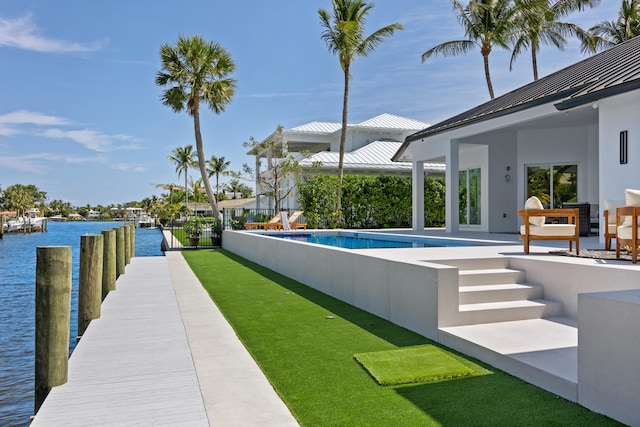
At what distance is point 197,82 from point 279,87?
46.3 feet

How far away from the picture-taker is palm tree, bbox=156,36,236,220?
86.1ft

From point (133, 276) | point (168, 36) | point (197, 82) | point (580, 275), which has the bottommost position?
point (133, 276)

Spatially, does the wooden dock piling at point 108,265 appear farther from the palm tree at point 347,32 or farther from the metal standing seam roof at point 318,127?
the metal standing seam roof at point 318,127

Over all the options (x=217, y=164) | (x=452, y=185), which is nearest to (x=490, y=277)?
(x=452, y=185)

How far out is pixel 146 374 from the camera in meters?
4.70

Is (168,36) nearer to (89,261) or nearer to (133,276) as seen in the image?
(133,276)

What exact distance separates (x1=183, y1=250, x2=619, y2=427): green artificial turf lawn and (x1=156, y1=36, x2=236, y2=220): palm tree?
67.0ft

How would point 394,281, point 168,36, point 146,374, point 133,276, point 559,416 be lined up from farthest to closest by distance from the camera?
point 168,36
point 133,276
point 394,281
point 146,374
point 559,416

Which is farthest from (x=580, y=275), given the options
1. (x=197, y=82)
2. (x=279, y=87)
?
(x=279, y=87)

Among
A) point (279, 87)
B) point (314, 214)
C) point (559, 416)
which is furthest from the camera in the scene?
point (279, 87)

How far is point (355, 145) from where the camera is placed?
3509cm

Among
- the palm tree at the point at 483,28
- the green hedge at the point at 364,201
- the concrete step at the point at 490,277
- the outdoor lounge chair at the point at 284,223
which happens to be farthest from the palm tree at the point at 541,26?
the concrete step at the point at 490,277

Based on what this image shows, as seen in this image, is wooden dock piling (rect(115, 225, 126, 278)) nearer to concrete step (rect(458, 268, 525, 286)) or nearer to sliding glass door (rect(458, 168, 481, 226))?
concrete step (rect(458, 268, 525, 286))

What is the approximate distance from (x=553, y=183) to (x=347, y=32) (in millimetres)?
12274
